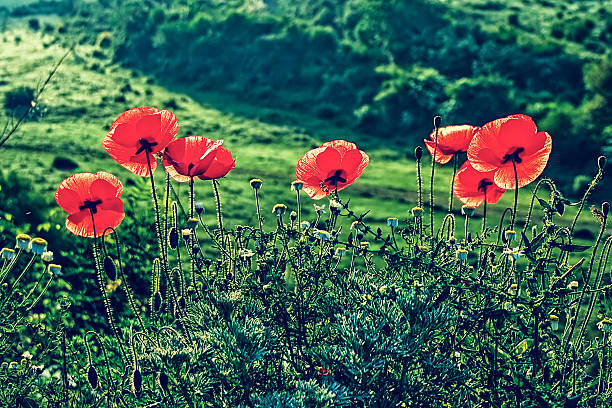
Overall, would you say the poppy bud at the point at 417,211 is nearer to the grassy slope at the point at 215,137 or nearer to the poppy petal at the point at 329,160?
the poppy petal at the point at 329,160

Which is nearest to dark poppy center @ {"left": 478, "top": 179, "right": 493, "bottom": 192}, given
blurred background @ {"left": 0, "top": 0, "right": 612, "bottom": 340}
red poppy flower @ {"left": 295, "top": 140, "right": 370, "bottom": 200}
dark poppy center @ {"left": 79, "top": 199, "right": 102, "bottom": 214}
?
red poppy flower @ {"left": 295, "top": 140, "right": 370, "bottom": 200}

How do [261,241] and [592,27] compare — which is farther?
[592,27]

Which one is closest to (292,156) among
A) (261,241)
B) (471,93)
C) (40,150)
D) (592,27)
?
(471,93)

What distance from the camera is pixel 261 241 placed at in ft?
8.96

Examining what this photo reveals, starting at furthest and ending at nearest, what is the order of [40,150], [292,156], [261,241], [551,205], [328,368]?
[40,150] < [292,156] < [261,241] < [551,205] < [328,368]

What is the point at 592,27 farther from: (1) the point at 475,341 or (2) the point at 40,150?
(1) the point at 475,341

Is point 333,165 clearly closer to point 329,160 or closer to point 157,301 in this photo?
point 329,160

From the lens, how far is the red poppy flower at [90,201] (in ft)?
8.95

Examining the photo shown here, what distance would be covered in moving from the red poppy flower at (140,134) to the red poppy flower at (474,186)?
45.7 inches

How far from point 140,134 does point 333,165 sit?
0.74 meters

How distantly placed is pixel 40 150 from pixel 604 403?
3101cm

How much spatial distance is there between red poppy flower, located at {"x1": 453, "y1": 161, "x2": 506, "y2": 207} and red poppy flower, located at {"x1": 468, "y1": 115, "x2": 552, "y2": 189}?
17 centimetres

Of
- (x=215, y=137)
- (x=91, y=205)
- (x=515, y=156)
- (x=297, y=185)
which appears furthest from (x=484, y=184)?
(x=215, y=137)

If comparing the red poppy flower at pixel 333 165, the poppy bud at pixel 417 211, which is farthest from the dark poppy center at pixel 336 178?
the poppy bud at pixel 417 211
